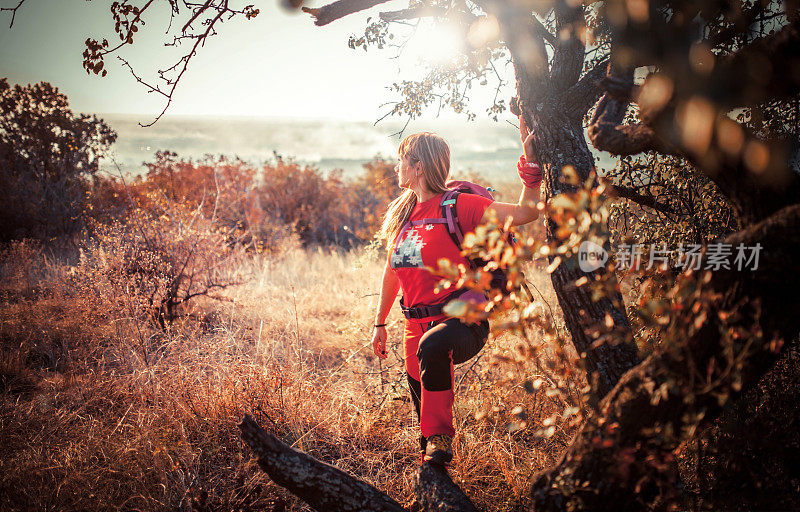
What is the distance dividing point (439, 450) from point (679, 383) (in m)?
1.24

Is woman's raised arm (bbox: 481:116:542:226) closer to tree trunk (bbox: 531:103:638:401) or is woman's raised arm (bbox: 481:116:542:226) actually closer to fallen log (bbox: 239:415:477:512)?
tree trunk (bbox: 531:103:638:401)

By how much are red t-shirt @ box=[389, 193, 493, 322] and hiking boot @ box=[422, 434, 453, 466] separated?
0.67m

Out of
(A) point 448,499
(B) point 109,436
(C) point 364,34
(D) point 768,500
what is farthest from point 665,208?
(B) point 109,436

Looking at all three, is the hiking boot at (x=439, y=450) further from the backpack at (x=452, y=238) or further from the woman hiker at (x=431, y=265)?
the backpack at (x=452, y=238)

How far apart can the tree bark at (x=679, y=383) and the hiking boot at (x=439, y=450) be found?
69 cm

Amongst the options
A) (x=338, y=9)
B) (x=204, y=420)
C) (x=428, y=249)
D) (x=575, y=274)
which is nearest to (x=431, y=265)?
(x=428, y=249)

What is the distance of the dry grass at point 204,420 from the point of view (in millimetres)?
2367

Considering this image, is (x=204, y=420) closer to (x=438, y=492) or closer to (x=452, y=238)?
(x=438, y=492)

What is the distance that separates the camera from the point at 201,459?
2.66 m

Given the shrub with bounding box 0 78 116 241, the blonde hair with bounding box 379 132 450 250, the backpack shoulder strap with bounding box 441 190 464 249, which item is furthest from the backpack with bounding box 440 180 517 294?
the shrub with bounding box 0 78 116 241

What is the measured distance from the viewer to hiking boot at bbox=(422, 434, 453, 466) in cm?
208

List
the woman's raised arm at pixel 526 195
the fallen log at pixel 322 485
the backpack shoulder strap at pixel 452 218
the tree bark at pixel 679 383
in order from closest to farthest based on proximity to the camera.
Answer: the tree bark at pixel 679 383 < the fallen log at pixel 322 485 < the woman's raised arm at pixel 526 195 < the backpack shoulder strap at pixel 452 218

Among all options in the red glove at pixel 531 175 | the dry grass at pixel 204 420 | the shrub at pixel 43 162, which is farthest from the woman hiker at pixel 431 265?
the shrub at pixel 43 162

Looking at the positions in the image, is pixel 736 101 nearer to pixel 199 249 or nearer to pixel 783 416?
pixel 783 416
